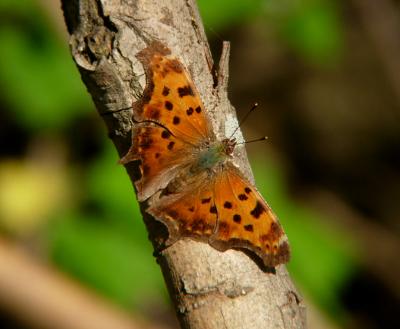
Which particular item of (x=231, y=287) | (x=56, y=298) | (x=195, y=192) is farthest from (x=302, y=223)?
(x=231, y=287)

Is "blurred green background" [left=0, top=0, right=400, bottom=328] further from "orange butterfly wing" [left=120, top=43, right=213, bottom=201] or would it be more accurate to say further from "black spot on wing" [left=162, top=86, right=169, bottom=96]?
"black spot on wing" [left=162, top=86, right=169, bottom=96]

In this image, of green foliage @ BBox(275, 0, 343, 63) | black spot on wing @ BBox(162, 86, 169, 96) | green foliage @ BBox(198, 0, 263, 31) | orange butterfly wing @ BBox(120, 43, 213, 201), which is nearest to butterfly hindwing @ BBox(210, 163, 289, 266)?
orange butterfly wing @ BBox(120, 43, 213, 201)

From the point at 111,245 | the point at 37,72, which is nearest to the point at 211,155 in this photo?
the point at 111,245

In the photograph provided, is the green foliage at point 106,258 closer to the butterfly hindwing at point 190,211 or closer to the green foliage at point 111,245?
the green foliage at point 111,245

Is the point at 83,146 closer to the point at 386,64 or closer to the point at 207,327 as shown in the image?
the point at 386,64

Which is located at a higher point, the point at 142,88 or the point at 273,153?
the point at 142,88

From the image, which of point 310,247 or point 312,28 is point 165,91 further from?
point 312,28

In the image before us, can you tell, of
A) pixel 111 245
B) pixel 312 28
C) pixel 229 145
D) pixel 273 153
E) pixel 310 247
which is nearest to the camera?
pixel 229 145
